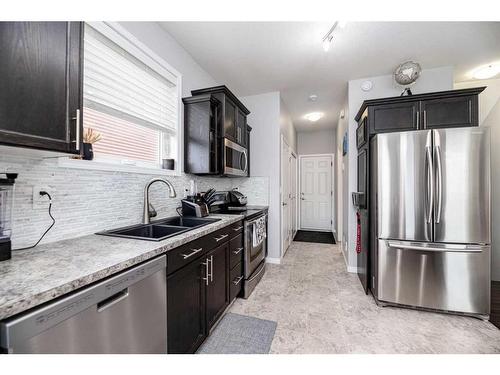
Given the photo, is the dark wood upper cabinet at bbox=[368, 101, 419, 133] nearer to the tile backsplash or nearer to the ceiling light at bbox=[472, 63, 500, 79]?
the ceiling light at bbox=[472, 63, 500, 79]

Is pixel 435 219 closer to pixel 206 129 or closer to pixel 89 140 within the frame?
pixel 206 129

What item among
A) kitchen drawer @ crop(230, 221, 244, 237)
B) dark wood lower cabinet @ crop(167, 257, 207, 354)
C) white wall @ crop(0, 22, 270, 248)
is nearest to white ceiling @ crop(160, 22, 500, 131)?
white wall @ crop(0, 22, 270, 248)

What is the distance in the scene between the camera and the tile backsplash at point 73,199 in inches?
41.9

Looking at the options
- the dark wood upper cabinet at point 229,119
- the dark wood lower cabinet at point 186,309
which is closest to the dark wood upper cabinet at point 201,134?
the dark wood upper cabinet at point 229,119

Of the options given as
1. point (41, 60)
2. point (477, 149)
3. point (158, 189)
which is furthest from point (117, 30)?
point (477, 149)

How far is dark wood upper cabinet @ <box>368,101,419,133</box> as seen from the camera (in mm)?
2232

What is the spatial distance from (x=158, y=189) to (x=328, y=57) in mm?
2455

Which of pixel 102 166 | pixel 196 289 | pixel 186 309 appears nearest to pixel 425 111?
pixel 196 289

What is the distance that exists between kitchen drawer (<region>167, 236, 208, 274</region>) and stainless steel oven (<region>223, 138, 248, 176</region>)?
1.14 metres

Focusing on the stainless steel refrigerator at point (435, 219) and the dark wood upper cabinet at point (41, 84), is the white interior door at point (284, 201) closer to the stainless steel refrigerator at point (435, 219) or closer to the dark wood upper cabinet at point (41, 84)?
the stainless steel refrigerator at point (435, 219)

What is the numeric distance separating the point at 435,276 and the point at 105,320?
2.67 metres

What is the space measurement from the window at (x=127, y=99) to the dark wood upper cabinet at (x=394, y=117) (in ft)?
7.22

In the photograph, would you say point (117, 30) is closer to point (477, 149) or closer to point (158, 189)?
point (158, 189)

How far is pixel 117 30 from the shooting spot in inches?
61.7
